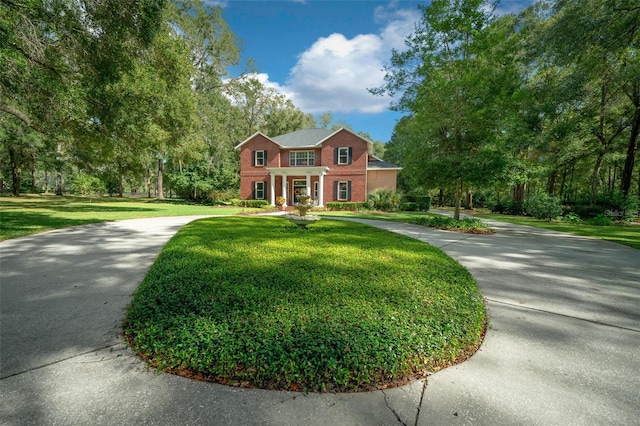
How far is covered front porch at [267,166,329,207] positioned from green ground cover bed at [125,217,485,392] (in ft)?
61.0

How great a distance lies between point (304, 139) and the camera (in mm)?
24562

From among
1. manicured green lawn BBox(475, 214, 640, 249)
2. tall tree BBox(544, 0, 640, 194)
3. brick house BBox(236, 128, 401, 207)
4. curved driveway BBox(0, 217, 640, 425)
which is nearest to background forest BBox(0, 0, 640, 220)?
tall tree BBox(544, 0, 640, 194)

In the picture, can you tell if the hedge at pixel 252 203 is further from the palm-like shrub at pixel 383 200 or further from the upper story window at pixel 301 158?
the palm-like shrub at pixel 383 200

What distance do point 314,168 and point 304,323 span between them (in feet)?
65.9

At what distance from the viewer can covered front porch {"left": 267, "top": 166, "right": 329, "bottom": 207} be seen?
22266 millimetres

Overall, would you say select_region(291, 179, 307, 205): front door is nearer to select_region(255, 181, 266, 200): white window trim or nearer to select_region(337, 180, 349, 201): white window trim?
select_region(255, 181, 266, 200): white window trim

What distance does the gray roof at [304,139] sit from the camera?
23703 millimetres

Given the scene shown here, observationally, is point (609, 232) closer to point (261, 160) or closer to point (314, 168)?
point (314, 168)

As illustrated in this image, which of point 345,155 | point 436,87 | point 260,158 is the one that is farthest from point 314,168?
point 436,87

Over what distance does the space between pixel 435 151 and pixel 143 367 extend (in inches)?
499

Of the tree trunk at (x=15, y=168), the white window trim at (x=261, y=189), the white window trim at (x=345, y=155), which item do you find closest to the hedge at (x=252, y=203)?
the white window trim at (x=261, y=189)

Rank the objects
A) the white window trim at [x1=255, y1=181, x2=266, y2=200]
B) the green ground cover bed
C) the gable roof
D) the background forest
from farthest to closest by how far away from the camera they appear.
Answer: the white window trim at [x1=255, y1=181, x2=266, y2=200] → the gable roof → the background forest → the green ground cover bed

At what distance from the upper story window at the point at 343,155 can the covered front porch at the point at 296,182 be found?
1.45 m

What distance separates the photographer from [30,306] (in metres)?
3.15
